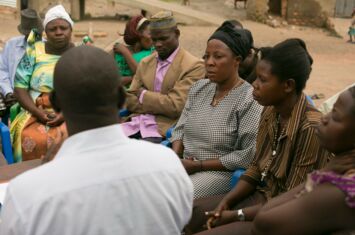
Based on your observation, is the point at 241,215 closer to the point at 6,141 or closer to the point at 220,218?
the point at 220,218

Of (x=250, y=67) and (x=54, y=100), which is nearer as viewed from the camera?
(x=54, y=100)

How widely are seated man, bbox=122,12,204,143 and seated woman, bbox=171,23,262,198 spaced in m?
0.54

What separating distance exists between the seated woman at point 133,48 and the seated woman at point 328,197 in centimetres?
286

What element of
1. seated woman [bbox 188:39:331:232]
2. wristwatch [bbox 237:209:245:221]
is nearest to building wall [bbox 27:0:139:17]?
seated woman [bbox 188:39:331:232]

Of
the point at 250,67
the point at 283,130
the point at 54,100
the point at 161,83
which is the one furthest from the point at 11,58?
the point at 54,100

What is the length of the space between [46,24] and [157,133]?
1.31 metres

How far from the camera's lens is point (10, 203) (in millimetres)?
1490

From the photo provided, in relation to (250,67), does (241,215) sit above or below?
below

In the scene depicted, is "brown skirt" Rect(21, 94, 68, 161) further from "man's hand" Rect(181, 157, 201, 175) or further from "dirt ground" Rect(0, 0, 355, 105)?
"dirt ground" Rect(0, 0, 355, 105)

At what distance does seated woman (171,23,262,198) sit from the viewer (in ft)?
10.9

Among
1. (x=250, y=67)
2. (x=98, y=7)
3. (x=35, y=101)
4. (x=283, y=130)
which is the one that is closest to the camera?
(x=283, y=130)

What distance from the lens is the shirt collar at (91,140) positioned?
1.55 metres

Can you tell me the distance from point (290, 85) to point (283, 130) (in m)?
0.25

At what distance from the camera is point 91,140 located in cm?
156
